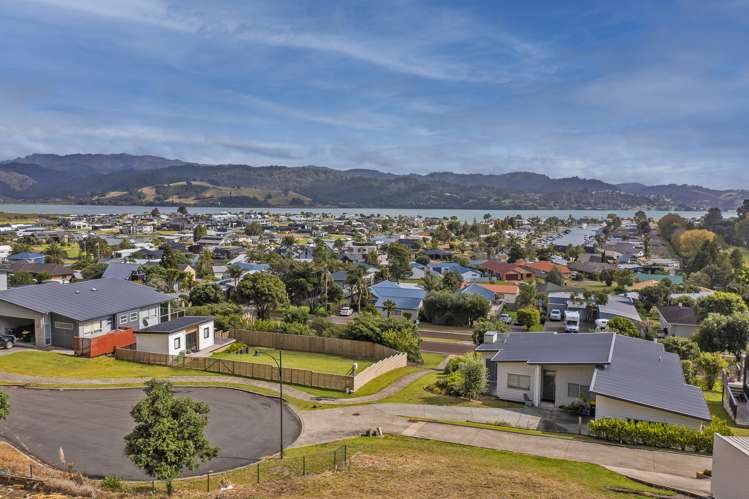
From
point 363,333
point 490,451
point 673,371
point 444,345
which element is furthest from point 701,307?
point 490,451

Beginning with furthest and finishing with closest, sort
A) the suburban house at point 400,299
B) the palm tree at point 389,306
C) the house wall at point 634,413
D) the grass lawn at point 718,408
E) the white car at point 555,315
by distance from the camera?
the white car at point 555,315
the suburban house at point 400,299
the palm tree at point 389,306
the grass lawn at point 718,408
the house wall at point 634,413

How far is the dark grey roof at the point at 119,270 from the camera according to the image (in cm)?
8614

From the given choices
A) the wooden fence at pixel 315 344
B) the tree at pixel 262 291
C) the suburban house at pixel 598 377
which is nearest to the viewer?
the suburban house at pixel 598 377

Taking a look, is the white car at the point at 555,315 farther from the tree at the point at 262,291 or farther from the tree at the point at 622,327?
the tree at the point at 262,291

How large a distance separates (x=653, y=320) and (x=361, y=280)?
128 feet

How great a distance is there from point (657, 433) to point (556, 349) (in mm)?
9645

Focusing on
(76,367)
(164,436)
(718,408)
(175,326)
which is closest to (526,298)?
(718,408)

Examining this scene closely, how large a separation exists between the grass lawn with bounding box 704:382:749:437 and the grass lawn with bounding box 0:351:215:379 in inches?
1247

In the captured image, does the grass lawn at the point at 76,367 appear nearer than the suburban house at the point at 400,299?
Yes

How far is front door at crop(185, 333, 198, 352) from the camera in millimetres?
43969

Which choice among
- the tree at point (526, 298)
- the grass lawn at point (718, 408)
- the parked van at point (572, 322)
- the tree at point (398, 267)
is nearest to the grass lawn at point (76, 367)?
the grass lawn at point (718, 408)

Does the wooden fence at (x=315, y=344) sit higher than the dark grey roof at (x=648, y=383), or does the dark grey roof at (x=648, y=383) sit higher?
the dark grey roof at (x=648, y=383)

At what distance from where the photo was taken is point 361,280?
73.9 metres

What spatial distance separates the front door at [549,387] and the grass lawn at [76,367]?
21685 millimetres
